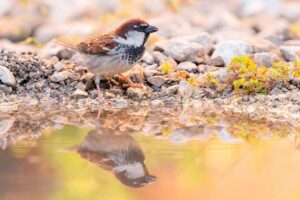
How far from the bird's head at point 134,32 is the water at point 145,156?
0.79 meters

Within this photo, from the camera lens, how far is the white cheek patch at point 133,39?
799 centimetres

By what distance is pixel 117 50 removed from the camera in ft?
26.1

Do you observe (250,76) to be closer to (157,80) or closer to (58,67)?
(157,80)

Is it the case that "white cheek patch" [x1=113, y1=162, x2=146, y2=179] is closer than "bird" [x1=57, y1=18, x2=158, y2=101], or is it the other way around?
"white cheek patch" [x1=113, y1=162, x2=146, y2=179]

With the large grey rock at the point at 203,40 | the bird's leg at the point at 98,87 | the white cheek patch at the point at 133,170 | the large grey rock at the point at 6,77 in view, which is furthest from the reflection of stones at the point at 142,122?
the large grey rock at the point at 203,40

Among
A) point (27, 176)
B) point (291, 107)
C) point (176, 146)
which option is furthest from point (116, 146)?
point (291, 107)

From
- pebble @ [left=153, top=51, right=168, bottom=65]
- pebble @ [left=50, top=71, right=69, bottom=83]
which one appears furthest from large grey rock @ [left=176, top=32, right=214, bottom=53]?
pebble @ [left=50, top=71, right=69, bottom=83]

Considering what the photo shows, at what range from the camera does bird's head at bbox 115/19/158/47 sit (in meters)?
8.01

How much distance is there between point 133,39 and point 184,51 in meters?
0.69

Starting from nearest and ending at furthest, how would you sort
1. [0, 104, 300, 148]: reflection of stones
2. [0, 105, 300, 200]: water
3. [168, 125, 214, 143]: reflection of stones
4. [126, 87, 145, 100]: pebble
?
1. [0, 105, 300, 200]: water
2. [168, 125, 214, 143]: reflection of stones
3. [0, 104, 300, 148]: reflection of stones
4. [126, 87, 145, 100]: pebble

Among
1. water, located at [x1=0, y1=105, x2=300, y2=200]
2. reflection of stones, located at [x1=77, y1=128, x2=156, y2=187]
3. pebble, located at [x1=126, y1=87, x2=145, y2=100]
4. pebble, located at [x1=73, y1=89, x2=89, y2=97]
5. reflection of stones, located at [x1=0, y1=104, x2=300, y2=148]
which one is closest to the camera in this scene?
water, located at [x1=0, y1=105, x2=300, y2=200]

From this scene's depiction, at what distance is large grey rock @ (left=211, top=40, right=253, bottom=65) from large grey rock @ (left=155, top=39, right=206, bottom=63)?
14 centimetres

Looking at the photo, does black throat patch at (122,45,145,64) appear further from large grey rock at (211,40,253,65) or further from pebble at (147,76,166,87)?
large grey rock at (211,40,253,65)

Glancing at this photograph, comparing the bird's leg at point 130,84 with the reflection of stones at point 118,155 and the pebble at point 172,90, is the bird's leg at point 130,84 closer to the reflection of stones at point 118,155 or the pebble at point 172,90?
the pebble at point 172,90
